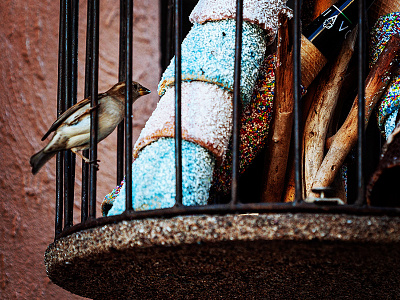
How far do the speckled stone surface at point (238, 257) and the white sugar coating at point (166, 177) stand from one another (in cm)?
8

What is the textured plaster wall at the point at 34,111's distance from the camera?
1.77 metres

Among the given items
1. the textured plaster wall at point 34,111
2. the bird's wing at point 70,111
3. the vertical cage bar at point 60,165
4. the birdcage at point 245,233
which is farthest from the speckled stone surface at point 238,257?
the textured plaster wall at point 34,111

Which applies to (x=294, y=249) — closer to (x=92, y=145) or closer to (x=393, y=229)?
(x=393, y=229)

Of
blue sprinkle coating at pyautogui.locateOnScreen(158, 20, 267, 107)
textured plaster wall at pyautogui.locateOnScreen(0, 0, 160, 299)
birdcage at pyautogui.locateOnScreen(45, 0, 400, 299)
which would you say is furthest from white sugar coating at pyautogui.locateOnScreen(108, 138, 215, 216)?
textured plaster wall at pyautogui.locateOnScreen(0, 0, 160, 299)

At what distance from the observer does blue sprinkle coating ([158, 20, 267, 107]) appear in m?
1.04

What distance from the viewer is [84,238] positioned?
3.01ft

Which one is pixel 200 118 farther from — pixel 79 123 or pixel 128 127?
pixel 79 123

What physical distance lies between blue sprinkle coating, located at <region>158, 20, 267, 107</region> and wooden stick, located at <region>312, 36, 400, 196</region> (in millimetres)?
167

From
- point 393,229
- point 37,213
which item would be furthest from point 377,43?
point 37,213

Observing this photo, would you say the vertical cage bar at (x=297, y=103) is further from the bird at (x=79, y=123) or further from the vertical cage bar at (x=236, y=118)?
the bird at (x=79, y=123)

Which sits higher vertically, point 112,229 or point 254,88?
point 254,88

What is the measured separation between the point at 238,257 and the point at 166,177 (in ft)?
0.54

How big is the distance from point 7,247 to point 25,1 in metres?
0.68

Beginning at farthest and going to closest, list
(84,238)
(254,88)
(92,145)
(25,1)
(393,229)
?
(25,1)
(254,88)
(92,145)
(84,238)
(393,229)
